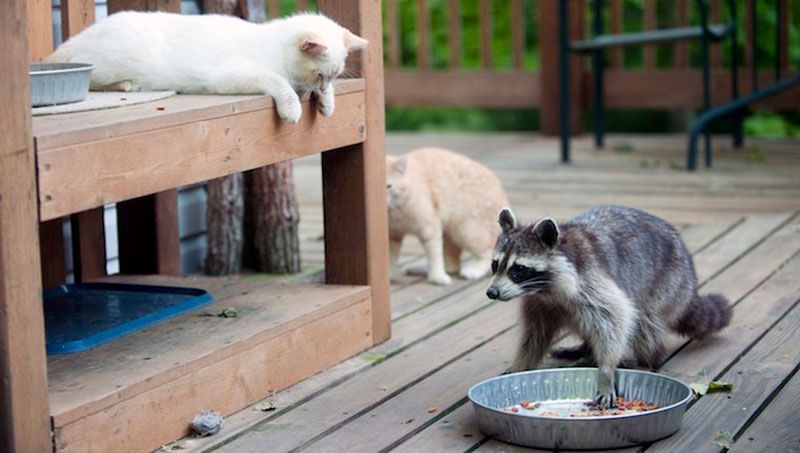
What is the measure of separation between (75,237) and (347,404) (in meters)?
1.37

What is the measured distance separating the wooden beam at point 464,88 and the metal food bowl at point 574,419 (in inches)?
223

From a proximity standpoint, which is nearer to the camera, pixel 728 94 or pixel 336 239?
pixel 336 239

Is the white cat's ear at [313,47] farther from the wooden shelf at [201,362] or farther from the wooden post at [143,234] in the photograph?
the wooden post at [143,234]

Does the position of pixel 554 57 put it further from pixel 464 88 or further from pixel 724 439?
pixel 724 439

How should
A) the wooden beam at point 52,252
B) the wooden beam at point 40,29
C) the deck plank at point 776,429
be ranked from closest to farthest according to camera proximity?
1. the deck plank at point 776,429
2. the wooden beam at point 40,29
3. the wooden beam at point 52,252

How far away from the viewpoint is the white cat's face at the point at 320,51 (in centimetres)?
372

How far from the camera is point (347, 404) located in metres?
3.63

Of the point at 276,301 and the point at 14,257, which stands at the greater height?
the point at 14,257

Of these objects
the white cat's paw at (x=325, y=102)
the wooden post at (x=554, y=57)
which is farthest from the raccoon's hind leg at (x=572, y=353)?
the wooden post at (x=554, y=57)

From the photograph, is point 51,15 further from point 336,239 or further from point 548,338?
point 548,338

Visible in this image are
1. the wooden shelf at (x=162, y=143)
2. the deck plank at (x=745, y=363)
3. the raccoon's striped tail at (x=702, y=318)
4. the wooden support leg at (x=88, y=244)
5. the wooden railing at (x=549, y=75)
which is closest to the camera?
the wooden shelf at (x=162, y=143)

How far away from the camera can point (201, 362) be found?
339 cm

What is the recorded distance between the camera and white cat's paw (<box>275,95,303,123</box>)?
3621 millimetres

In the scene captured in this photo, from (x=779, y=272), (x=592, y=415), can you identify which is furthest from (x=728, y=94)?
(x=592, y=415)
